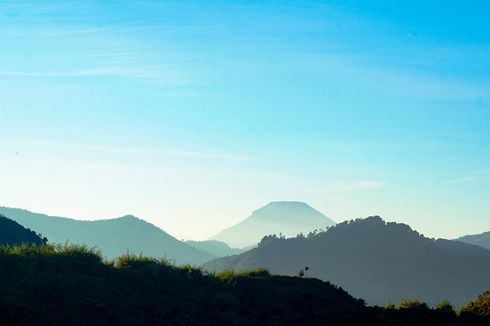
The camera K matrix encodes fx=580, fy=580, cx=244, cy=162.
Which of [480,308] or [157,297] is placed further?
[480,308]

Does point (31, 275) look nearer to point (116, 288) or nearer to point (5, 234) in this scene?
point (116, 288)

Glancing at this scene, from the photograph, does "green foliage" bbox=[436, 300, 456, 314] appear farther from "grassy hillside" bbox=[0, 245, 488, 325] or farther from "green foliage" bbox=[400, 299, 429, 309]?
"green foliage" bbox=[400, 299, 429, 309]

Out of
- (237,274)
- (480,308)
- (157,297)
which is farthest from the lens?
(480,308)

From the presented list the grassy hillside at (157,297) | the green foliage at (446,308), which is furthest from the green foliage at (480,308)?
the green foliage at (446,308)

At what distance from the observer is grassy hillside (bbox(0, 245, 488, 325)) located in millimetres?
16297

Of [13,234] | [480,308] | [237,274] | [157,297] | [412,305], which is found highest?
[13,234]

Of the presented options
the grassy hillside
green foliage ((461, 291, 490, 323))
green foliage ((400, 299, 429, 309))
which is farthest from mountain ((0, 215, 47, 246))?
green foliage ((461, 291, 490, 323))

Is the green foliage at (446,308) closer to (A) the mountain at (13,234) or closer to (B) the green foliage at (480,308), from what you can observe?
(B) the green foliage at (480,308)

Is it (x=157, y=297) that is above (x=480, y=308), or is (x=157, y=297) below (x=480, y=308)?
below

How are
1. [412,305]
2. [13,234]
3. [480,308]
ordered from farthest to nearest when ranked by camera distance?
[13,234], [480,308], [412,305]

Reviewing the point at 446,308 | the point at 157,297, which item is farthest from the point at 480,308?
the point at 157,297

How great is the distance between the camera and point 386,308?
2270 centimetres

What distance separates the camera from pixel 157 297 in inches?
738

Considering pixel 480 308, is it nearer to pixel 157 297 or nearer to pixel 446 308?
pixel 446 308
